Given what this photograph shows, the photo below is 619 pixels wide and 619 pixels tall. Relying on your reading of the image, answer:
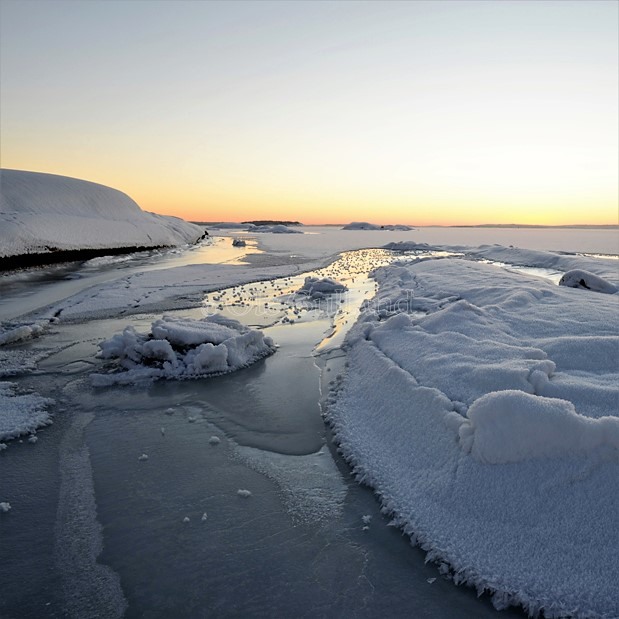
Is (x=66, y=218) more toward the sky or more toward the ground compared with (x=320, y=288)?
more toward the sky

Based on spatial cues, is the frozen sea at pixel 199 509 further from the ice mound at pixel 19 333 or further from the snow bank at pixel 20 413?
the ice mound at pixel 19 333

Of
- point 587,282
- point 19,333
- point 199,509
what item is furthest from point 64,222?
point 199,509

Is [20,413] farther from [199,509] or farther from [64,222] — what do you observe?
[64,222]

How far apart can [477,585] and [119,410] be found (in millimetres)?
3958

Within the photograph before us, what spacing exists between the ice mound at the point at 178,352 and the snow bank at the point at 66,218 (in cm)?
1520

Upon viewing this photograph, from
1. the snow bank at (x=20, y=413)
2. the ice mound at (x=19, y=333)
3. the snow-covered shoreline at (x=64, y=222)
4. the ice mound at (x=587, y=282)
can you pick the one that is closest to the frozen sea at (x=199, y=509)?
the snow bank at (x=20, y=413)

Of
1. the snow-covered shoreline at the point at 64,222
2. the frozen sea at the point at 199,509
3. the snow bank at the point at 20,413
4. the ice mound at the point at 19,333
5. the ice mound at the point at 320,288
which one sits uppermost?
the snow-covered shoreline at the point at 64,222

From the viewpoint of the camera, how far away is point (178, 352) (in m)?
6.37

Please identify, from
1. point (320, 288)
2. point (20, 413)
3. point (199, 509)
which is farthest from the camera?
point (320, 288)

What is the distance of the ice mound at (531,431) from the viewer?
2.99 metres

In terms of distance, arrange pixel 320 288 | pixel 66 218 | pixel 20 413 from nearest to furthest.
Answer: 1. pixel 20 413
2. pixel 320 288
3. pixel 66 218

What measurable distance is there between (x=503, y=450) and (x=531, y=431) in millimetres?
243

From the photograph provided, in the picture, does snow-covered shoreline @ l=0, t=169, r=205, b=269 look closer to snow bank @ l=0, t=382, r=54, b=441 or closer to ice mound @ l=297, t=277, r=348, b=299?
ice mound @ l=297, t=277, r=348, b=299

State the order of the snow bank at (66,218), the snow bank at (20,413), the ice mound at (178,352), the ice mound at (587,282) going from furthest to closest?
1. the snow bank at (66,218)
2. the ice mound at (587,282)
3. the ice mound at (178,352)
4. the snow bank at (20,413)
